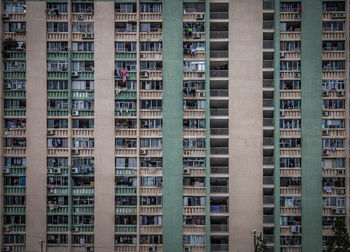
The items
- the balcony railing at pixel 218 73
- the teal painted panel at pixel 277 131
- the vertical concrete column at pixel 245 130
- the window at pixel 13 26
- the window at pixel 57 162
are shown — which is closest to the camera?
the teal painted panel at pixel 277 131

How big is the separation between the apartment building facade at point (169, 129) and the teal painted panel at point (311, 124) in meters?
0.08

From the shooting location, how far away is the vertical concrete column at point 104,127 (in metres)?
23.7

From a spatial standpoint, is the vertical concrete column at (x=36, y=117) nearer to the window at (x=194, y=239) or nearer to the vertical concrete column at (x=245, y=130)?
the window at (x=194, y=239)

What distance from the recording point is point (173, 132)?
23.8m

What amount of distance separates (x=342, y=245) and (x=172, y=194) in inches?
517

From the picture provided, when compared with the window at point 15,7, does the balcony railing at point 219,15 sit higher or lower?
lower

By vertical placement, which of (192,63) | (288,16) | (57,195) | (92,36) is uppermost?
(288,16)

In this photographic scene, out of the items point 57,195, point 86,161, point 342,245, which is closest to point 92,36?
point 86,161

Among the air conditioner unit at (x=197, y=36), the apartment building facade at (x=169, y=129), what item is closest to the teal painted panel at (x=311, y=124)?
the apartment building facade at (x=169, y=129)

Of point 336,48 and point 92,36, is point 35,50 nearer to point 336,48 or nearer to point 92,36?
point 92,36

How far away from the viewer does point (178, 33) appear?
78.6ft

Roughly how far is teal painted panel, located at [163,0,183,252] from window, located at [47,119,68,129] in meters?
8.07

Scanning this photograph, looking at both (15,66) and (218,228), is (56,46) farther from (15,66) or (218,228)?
(218,228)

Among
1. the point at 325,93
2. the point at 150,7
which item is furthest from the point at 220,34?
the point at 325,93
